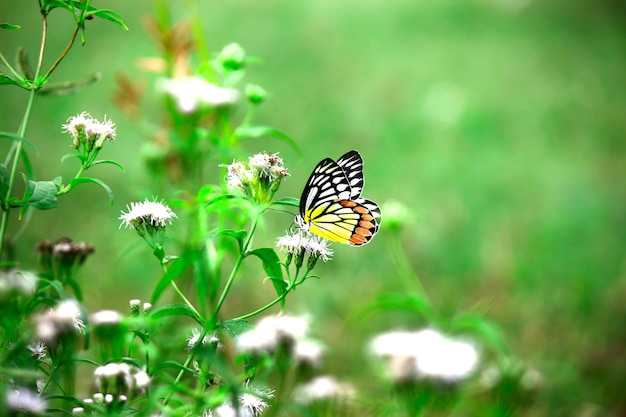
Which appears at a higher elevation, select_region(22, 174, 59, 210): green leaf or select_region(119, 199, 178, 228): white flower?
select_region(119, 199, 178, 228): white flower

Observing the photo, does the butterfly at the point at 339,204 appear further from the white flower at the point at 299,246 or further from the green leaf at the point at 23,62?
the green leaf at the point at 23,62

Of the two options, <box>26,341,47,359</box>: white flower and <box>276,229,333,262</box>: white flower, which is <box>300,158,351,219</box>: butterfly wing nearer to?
<box>276,229,333,262</box>: white flower

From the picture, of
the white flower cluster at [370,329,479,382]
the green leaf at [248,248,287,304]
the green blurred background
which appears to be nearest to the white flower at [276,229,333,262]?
the green leaf at [248,248,287,304]

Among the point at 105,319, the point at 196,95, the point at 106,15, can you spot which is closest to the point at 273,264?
the point at 105,319

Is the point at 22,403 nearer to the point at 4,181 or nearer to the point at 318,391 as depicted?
the point at 4,181

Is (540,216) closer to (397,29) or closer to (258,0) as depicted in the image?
(397,29)

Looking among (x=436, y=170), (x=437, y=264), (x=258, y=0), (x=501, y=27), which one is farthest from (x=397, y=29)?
(x=437, y=264)
